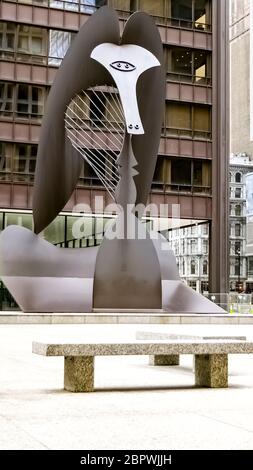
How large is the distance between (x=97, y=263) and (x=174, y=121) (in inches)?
845

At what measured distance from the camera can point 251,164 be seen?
331 ft

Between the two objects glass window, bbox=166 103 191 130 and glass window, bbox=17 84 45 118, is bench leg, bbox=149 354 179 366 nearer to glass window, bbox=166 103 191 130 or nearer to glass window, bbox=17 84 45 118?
glass window, bbox=17 84 45 118

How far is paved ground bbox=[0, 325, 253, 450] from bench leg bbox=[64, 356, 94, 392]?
0.11 m

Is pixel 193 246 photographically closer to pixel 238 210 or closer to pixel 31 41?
pixel 238 210

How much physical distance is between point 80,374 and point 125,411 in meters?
1.29

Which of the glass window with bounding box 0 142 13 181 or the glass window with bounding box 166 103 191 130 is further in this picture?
the glass window with bounding box 166 103 191 130

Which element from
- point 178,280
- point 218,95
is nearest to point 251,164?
point 218,95

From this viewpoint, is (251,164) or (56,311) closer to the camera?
(56,311)

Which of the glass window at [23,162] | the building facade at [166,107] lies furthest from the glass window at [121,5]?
the glass window at [23,162]

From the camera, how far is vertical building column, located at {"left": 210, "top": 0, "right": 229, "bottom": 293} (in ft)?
139

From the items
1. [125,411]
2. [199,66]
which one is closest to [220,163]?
[199,66]

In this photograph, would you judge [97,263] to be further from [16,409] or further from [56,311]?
[16,409]

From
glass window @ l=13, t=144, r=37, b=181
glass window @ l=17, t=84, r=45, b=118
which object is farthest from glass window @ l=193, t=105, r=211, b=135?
glass window @ l=13, t=144, r=37, b=181
